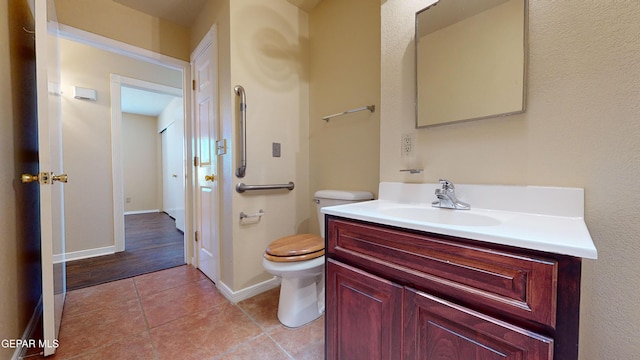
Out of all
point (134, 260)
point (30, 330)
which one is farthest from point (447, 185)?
point (134, 260)

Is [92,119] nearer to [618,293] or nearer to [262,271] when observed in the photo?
[262,271]

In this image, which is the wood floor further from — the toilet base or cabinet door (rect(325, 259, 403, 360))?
cabinet door (rect(325, 259, 403, 360))

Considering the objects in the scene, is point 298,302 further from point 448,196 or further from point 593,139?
point 593,139

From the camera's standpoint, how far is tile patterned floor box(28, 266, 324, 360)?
123cm

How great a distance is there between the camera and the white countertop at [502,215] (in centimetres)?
55

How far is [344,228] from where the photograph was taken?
0.94m

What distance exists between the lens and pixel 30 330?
1.33 meters

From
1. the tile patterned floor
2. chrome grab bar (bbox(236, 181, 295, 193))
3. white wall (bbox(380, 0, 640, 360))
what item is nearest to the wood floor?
the tile patterned floor

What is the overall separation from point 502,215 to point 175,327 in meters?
1.80

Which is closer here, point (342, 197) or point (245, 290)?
point (342, 197)

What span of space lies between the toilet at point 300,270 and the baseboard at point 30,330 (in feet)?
3.86

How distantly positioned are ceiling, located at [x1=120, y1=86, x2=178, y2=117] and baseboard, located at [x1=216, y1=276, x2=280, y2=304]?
3172 mm

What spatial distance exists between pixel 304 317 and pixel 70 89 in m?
3.28

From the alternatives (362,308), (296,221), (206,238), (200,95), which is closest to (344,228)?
(362,308)
